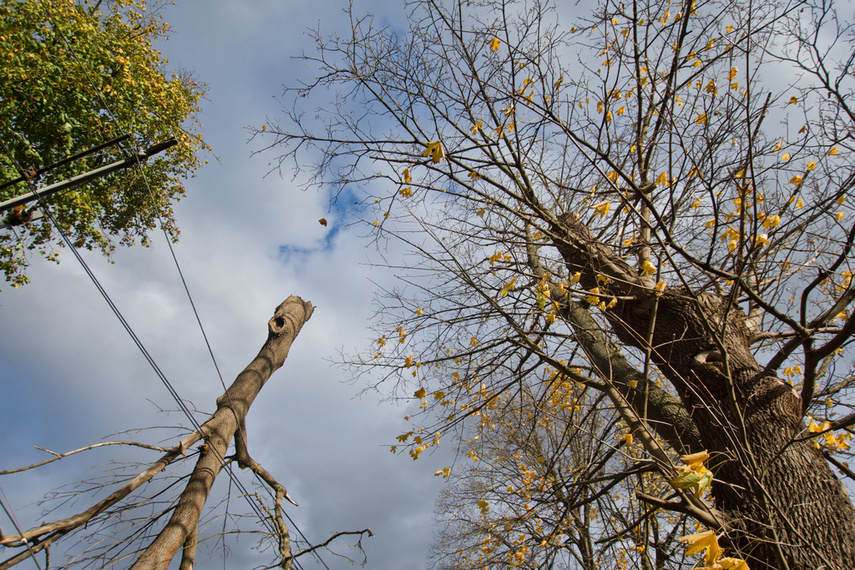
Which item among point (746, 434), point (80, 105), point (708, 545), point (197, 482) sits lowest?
point (708, 545)

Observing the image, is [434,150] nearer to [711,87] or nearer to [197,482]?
[711,87]

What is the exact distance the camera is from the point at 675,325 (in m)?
2.79

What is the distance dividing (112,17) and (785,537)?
9094mm

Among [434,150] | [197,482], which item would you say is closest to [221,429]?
[197,482]

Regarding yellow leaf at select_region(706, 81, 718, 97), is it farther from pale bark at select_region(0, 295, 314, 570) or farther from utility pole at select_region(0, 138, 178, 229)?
pale bark at select_region(0, 295, 314, 570)

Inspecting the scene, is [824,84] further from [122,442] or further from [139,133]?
[139,133]

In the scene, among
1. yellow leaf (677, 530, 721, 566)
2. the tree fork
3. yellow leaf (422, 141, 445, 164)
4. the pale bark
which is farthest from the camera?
the tree fork

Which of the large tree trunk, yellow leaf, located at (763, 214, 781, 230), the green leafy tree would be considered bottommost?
the large tree trunk

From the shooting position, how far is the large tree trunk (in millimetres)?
1805

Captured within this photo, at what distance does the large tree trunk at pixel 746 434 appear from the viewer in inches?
71.1

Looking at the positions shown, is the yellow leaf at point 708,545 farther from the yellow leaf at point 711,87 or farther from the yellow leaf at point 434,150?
the yellow leaf at point 711,87

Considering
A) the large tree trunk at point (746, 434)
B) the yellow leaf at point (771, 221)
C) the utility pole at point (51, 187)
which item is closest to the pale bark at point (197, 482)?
the utility pole at point (51, 187)

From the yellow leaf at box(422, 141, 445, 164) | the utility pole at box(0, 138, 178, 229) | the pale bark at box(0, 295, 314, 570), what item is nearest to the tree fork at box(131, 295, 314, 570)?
the pale bark at box(0, 295, 314, 570)

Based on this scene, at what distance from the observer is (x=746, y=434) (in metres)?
1.95
